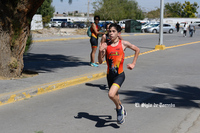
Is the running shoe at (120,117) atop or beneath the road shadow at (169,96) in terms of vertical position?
atop

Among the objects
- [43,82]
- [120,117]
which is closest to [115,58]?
[120,117]

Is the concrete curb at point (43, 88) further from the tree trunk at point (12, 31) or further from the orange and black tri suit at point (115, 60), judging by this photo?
the orange and black tri suit at point (115, 60)

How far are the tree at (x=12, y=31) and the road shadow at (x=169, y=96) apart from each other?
3420mm

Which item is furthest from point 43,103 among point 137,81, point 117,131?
point 137,81

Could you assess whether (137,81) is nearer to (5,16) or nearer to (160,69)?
(160,69)

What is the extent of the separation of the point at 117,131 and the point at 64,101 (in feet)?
7.98

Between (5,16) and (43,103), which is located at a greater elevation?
(5,16)

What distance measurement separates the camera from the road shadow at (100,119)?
19.4ft

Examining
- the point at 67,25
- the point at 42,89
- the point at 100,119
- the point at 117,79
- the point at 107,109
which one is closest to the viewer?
the point at 117,79

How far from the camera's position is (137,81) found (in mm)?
10367

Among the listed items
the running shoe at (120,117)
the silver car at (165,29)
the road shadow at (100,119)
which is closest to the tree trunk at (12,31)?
the road shadow at (100,119)

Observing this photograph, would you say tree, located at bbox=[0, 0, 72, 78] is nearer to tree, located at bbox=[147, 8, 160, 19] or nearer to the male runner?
the male runner

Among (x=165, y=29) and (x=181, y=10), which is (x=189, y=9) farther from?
(x=165, y=29)

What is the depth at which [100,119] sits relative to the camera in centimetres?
626
